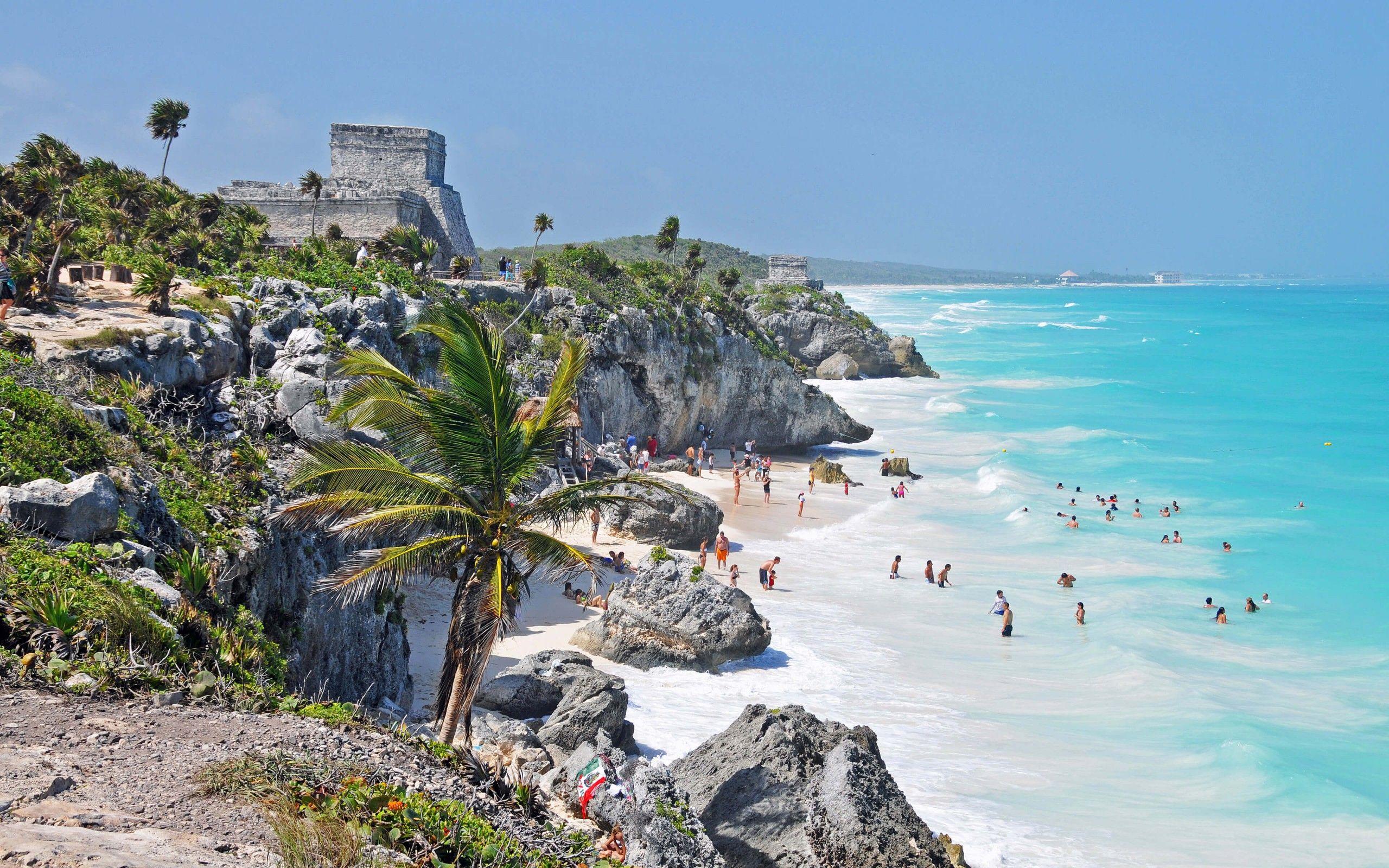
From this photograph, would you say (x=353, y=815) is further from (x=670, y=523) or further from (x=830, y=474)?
(x=830, y=474)

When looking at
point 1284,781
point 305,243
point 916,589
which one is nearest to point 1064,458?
point 916,589

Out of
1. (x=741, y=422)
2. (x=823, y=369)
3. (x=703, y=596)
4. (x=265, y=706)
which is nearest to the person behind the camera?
(x=265, y=706)

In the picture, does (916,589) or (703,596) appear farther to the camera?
(916,589)

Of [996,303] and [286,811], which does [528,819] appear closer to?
[286,811]

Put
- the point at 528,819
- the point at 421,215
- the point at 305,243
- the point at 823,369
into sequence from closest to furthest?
the point at 528,819, the point at 305,243, the point at 421,215, the point at 823,369

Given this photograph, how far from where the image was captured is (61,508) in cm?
674

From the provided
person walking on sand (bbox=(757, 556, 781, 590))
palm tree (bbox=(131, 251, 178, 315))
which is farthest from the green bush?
person walking on sand (bbox=(757, 556, 781, 590))

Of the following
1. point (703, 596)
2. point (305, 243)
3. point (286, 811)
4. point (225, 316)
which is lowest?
point (703, 596)

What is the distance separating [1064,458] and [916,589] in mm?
19338

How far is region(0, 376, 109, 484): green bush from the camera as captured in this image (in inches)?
281

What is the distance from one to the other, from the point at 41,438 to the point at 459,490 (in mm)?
3184

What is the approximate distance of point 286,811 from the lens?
461 cm

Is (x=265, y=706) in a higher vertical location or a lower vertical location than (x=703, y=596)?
higher

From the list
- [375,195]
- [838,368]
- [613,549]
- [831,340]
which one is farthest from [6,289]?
[831,340]
